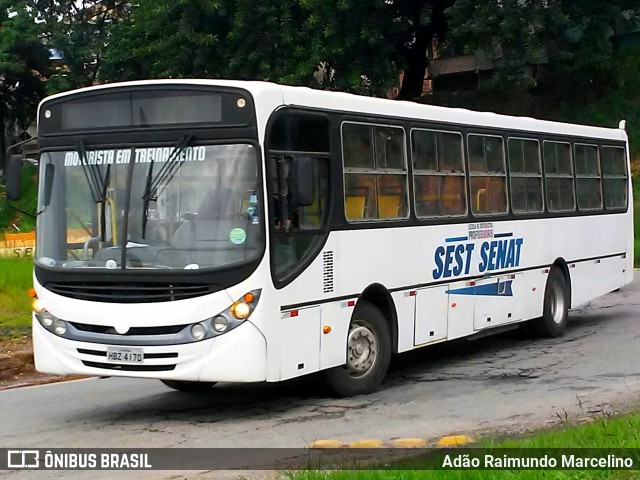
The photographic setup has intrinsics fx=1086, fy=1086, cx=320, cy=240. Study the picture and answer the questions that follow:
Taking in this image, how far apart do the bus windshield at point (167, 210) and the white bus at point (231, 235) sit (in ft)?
0.04

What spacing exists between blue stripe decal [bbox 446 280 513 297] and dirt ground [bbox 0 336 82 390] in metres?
4.87

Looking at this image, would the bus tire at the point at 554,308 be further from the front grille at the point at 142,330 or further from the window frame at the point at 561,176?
the front grille at the point at 142,330

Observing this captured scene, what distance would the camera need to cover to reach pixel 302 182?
9.61m

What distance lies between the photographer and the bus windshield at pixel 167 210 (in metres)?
9.29

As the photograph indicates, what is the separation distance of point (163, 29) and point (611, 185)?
19.2 m

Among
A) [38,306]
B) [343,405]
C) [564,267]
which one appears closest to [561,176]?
[564,267]

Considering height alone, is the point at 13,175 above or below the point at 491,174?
below

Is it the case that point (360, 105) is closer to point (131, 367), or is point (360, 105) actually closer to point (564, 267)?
point (131, 367)

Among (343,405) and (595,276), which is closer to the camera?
(343,405)

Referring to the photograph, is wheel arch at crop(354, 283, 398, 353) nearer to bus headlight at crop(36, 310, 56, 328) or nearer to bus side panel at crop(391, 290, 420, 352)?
bus side panel at crop(391, 290, 420, 352)

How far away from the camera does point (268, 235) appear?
9352 millimetres

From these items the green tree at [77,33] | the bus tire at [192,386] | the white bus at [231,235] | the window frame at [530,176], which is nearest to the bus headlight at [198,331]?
the white bus at [231,235]

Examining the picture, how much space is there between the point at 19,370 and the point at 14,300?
16.5 feet

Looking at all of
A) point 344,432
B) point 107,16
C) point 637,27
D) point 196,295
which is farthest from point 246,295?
point 107,16
